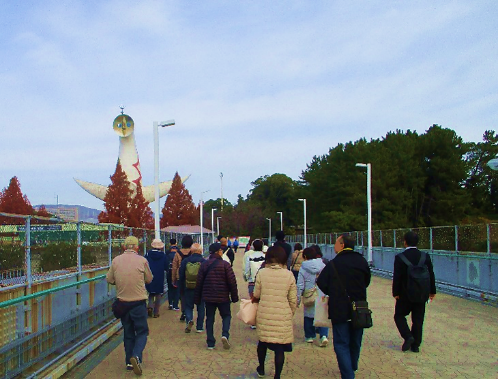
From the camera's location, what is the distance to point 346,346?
6301mm

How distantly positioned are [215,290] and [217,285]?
81mm

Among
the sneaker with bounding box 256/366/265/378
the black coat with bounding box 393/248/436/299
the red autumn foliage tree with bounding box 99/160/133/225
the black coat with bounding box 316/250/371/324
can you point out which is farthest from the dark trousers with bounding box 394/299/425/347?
the red autumn foliage tree with bounding box 99/160/133/225

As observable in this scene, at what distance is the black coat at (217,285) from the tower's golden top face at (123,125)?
205 feet

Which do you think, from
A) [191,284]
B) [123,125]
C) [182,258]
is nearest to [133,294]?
[191,284]

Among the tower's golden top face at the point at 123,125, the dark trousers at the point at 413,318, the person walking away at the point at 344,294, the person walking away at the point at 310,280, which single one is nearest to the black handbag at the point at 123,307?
the person walking away at the point at 344,294

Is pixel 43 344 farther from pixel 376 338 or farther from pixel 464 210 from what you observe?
pixel 464 210

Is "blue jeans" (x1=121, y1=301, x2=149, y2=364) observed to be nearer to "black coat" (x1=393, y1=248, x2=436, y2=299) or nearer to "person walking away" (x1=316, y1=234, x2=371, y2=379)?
"person walking away" (x1=316, y1=234, x2=371, y2=379)

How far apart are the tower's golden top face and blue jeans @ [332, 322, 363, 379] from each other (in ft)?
214

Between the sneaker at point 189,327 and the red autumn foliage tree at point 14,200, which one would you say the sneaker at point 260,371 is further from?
the red autumn foliage tree at point 14,200

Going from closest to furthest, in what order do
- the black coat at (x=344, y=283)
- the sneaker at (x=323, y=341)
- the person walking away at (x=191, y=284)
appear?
Answer: the black coat at (x=344, y=283) < the sneaker at (x=323, y=341) < the person walking away at (x=191, y=284)

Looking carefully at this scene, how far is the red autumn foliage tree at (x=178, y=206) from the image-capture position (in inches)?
3563

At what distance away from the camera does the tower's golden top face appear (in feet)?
227

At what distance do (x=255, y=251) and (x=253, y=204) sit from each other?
334ft

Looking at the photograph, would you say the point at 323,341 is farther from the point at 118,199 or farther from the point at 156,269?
the point at 118,199
